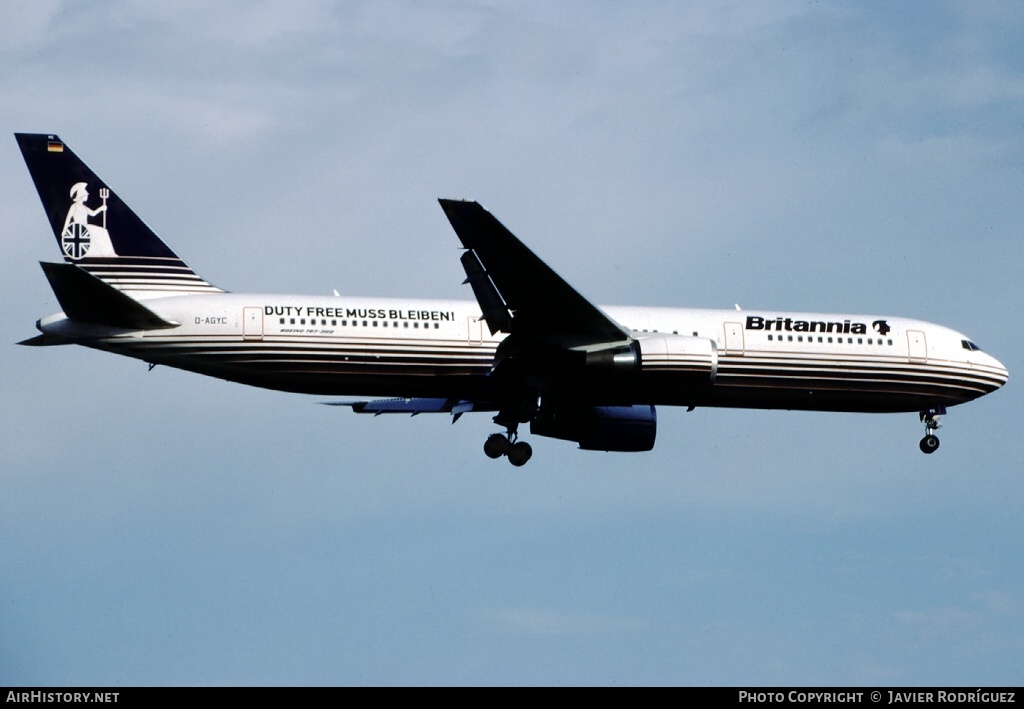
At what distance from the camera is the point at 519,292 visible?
32500mm

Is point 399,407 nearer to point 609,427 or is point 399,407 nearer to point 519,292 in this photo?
point 609,427

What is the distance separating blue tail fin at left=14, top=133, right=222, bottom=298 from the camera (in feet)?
117

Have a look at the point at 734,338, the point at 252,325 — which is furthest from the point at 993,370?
the point at 252,325

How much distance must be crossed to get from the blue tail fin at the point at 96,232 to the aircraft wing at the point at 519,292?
305 inches

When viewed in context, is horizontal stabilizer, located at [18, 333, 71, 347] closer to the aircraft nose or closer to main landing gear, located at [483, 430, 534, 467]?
main landing gear, located at [483, 430, 534, 467]

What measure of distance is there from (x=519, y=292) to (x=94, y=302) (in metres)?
9.72

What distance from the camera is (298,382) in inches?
1344

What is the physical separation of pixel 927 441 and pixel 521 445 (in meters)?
11.2

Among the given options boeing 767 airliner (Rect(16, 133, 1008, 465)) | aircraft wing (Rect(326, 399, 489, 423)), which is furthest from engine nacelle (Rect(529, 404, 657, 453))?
aircraft wing (Rect(326, 399, 489, 423))

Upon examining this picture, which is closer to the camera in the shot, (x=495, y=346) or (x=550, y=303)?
(x=550, y=303)

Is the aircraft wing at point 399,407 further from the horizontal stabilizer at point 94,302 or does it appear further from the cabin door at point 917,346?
the cabin door at point 917,346

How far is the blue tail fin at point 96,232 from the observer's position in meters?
35.6
